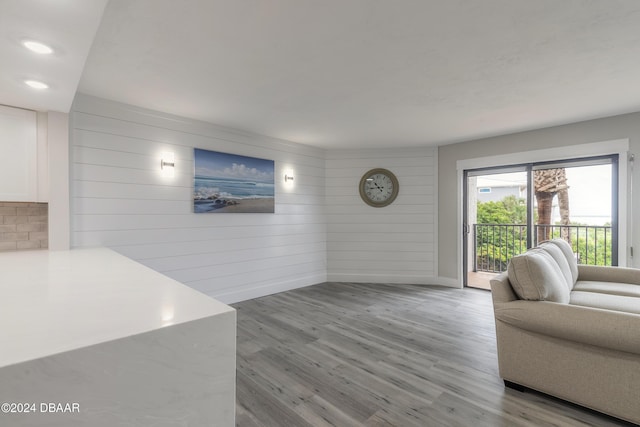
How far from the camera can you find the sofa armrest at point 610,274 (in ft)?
9.58

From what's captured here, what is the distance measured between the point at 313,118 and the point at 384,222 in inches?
94.9

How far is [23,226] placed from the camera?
104 inches

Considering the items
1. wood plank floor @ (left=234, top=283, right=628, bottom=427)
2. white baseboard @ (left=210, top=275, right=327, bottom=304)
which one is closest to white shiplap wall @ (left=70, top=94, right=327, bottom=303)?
white baseboard @ (left=210, top=275, right=327, bottom=304)

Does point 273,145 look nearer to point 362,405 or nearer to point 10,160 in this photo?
point 10,160

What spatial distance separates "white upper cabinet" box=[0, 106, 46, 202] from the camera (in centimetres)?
238

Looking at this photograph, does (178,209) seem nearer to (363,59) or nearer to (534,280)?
(363,59)

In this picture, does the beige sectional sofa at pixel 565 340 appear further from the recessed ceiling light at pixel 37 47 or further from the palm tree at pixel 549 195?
the recessed ceiling light at pixel 37 47

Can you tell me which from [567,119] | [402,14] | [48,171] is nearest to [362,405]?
[402,14]

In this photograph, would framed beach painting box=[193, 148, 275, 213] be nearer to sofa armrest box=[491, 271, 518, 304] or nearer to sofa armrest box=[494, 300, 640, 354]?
sofa armrest box=[491, 271, 518, 304]

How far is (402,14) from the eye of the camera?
5.78ft

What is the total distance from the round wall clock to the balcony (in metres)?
1.62

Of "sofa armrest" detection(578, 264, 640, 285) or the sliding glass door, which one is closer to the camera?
"sofa armrest" detection(578, 264, 640, 285)

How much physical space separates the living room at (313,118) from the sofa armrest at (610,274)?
694 mm

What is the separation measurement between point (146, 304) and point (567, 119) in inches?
185
